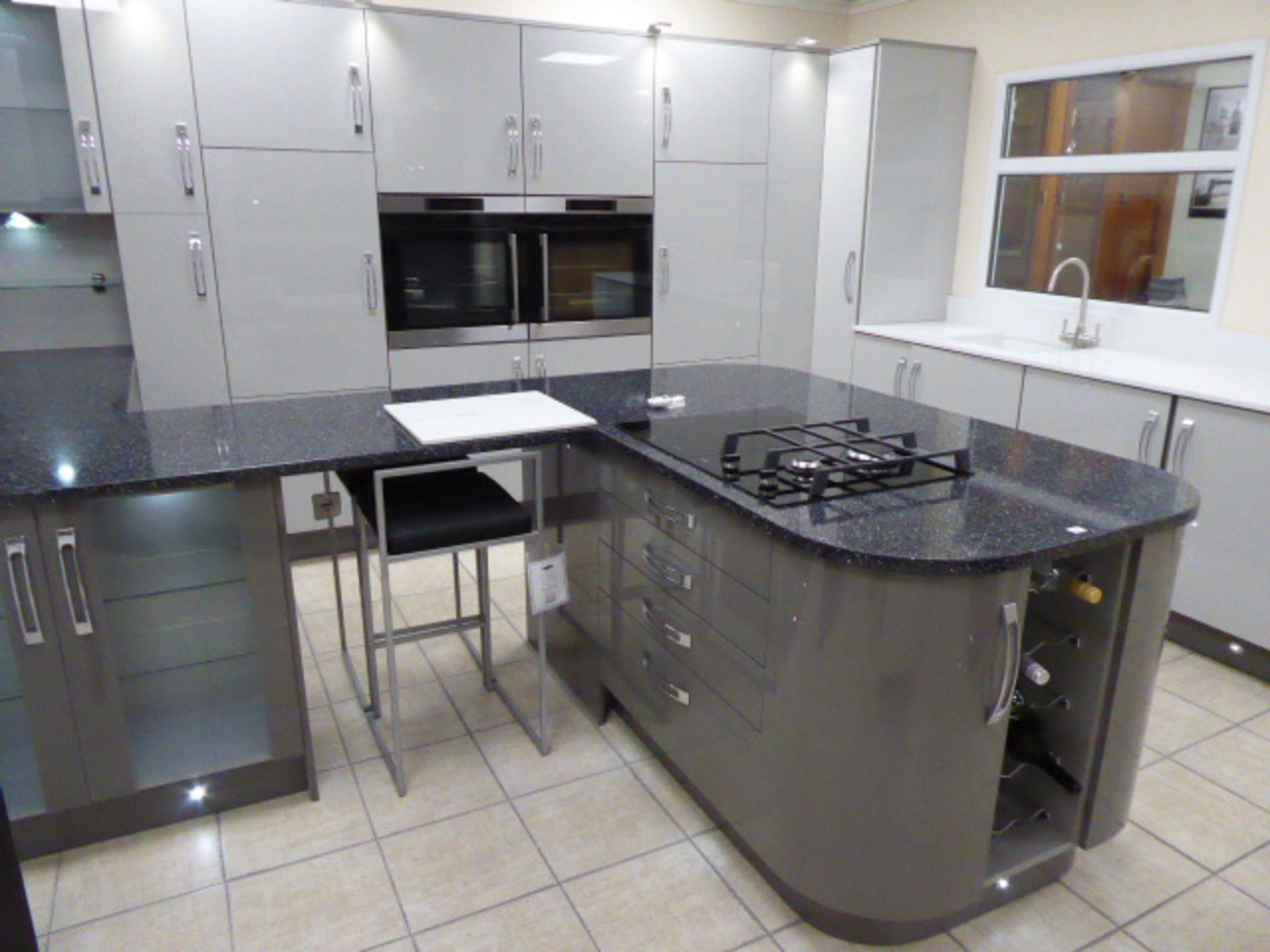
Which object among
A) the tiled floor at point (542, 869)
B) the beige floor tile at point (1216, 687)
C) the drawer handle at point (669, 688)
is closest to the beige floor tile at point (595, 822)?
the tiled floor at point (542, 869)

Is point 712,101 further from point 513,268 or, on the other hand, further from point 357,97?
point 357,97

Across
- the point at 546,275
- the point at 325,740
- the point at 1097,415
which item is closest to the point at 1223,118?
the point at 1097,415

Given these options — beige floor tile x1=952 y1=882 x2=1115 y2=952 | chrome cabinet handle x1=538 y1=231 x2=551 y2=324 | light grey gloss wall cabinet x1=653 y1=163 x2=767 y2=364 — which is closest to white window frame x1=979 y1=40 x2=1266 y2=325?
light grey gloss wall cabinet x1=653 y1=163 x2=767 y2=364

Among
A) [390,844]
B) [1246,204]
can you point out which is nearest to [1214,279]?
[1246,204]

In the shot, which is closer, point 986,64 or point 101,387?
point 101,387

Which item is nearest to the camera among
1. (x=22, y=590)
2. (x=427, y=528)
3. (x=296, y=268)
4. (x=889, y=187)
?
(x=22, y=590)

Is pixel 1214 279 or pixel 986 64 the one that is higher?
pixel 986 64

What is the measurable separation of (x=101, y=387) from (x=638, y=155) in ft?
7.70

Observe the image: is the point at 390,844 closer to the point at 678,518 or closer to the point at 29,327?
the point at 678,518

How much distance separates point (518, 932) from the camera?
1876 mm

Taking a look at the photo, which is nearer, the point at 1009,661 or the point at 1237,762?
the point at 1009,661

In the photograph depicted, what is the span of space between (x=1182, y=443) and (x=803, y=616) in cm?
189

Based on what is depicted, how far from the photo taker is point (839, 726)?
1682 mm

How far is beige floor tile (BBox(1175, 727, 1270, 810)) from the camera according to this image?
7.75ft
